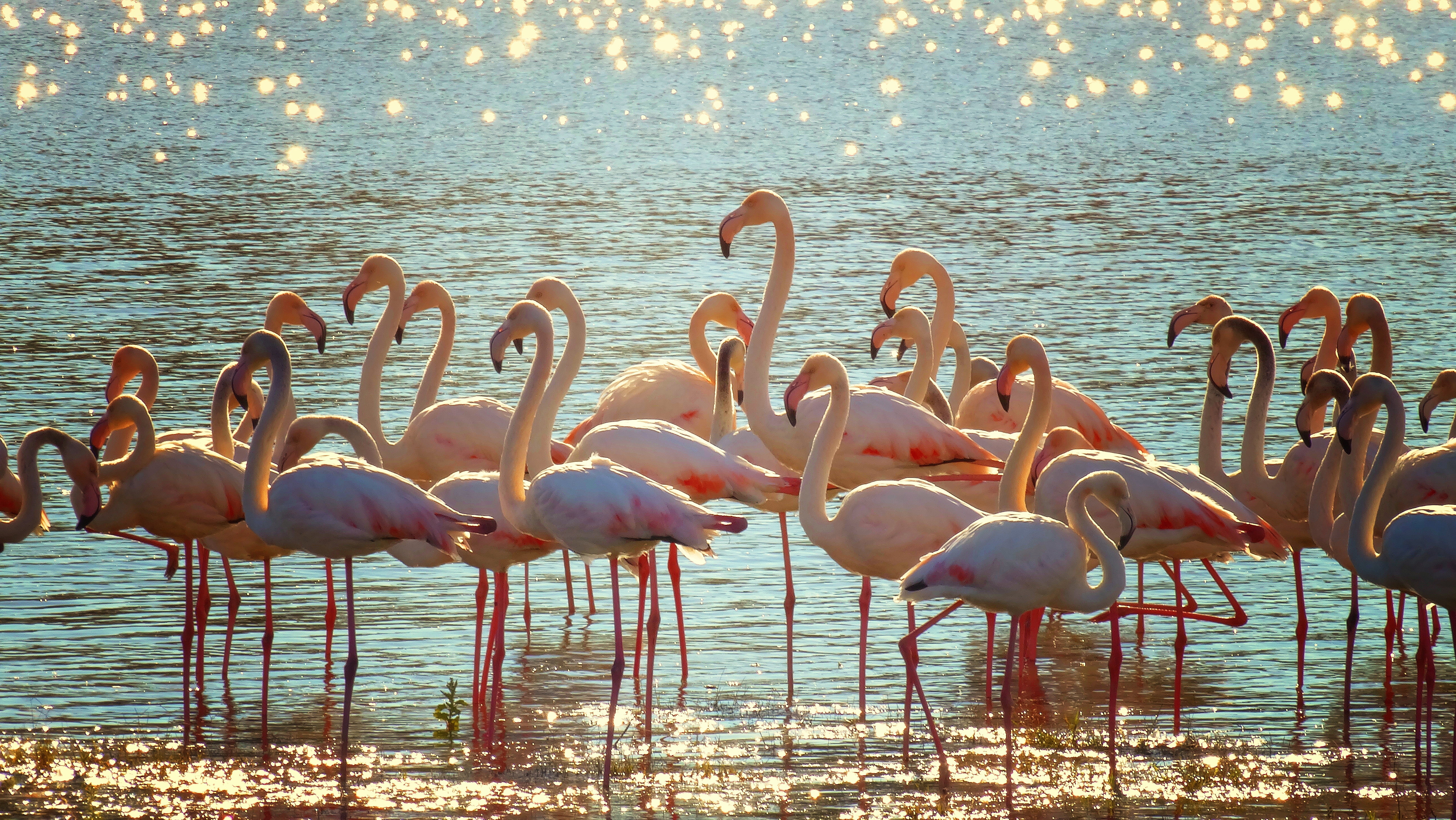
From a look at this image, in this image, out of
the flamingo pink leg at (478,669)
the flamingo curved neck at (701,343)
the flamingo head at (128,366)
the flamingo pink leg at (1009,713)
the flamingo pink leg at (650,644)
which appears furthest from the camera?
the flamingo curved neck at (701,343)

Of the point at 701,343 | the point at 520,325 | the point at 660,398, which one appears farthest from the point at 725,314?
the point at 520,325

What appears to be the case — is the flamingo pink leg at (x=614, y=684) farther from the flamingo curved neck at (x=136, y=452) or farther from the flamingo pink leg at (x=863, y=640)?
the flamingo curved neck at (x=136, y=452)

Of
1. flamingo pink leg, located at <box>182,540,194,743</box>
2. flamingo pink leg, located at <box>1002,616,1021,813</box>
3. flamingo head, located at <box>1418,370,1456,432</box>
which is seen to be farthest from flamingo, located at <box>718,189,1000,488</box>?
flamingo pink leg, located at <box>182,540,194,743</box>

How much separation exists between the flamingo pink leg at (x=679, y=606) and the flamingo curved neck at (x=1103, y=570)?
1.84 m

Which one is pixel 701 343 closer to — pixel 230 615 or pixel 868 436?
pixel 868 436

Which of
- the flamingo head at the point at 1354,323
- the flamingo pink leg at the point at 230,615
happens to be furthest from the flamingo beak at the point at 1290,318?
the flamingo pink leg at the point at 230,615

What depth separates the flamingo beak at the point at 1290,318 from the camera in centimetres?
861

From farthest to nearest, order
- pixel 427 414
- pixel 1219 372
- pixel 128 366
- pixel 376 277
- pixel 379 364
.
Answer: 1. pixel 376 277
2. pixel 379 364
3. pixel 427 414
4. pixel 128 366
5. pixel 1219 372

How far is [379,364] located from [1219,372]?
174 inches

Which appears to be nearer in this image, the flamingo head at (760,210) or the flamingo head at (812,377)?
the flamingo head at (812,377)

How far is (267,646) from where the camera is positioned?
7.18 meters

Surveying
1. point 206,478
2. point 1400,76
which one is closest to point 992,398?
point 206,478

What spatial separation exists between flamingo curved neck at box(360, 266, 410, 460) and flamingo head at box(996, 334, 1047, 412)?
10.3 ft

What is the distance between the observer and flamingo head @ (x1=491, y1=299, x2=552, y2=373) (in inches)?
290
